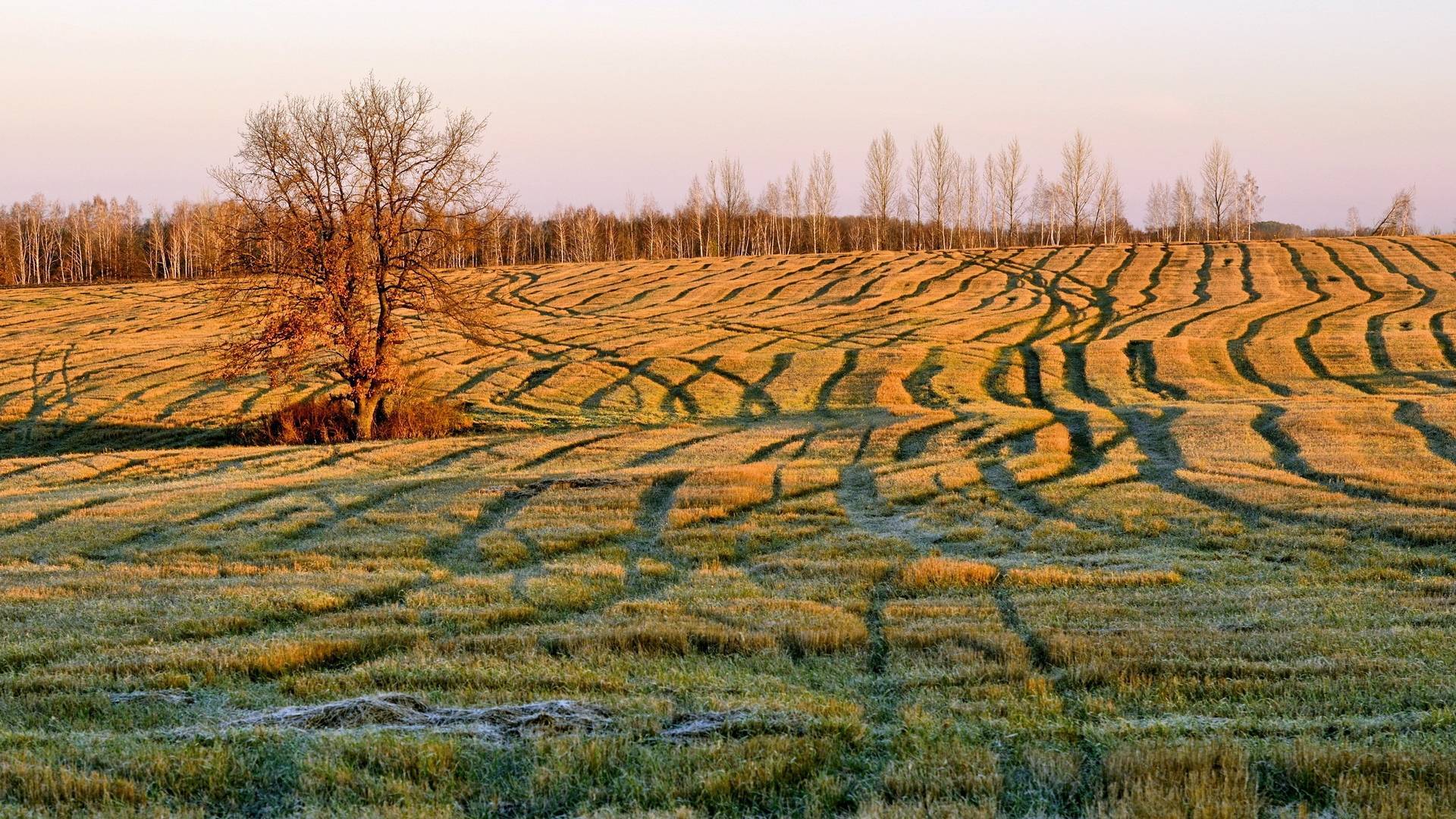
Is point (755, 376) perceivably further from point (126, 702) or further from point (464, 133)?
point (126, 702)

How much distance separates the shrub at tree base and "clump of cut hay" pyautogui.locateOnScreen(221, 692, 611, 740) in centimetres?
3048

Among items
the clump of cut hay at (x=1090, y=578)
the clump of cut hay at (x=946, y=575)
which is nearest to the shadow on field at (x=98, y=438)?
the clump of cut hay at (x=946, y=575)

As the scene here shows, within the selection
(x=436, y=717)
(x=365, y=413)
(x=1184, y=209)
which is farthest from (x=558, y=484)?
(x=1184, y=209)

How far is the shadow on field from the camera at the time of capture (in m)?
38.8

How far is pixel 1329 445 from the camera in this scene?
88.8 feet

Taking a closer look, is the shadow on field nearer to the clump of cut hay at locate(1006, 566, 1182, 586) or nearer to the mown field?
the mown field

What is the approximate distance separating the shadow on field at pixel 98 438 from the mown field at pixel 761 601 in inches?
11.1

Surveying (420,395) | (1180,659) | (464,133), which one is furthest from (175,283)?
(1180,659)

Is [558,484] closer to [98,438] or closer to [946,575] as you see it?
[946,575]

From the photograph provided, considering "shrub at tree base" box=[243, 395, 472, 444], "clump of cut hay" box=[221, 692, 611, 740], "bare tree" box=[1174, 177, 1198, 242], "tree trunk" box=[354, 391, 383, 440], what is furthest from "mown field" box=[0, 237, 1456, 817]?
"bare tree" box=[1174, 177, 1198, 242]

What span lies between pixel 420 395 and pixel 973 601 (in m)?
34.7

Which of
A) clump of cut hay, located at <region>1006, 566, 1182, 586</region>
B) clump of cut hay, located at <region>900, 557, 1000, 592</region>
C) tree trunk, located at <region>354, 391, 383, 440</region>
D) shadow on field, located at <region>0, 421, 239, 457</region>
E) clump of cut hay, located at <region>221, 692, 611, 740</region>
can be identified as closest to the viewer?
clump of cut hay, located at <region>221, 692, 611, 740</region>

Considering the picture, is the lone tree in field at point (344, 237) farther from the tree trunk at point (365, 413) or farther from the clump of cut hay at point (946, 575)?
the clump of cut hay at point (946, 575)

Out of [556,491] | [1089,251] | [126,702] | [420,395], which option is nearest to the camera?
[126,702]
